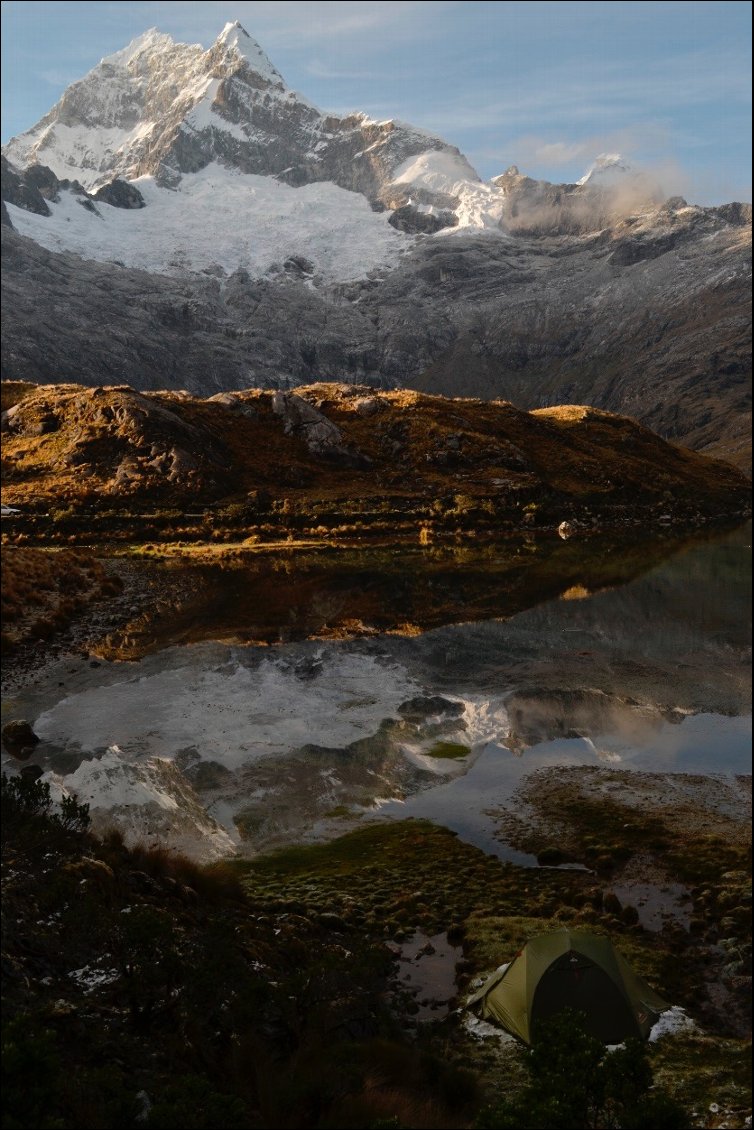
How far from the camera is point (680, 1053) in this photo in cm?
1526

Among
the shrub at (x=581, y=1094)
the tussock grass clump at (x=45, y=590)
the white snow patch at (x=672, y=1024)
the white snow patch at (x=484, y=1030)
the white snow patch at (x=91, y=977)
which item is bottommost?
the white snow patch at (x=672, y=1024)

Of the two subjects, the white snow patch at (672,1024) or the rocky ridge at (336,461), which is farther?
the rocky ridge at (336,461)

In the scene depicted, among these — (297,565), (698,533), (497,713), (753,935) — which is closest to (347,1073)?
(753,935)

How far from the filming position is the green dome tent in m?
15.7

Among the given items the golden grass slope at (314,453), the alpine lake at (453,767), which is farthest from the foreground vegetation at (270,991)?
the golden grass slope at (314,453)

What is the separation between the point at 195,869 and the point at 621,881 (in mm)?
10279

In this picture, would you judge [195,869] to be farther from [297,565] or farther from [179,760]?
[297,565]

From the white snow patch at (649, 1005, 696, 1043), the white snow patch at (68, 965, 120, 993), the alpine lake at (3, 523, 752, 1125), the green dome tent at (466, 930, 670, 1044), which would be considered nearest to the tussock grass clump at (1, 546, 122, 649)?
the alpine lake at (3, 523, 752, 1125)

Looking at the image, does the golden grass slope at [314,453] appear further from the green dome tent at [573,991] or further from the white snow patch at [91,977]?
the green dome tent at [573,991]

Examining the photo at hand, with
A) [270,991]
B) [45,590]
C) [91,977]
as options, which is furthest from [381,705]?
[45,590]

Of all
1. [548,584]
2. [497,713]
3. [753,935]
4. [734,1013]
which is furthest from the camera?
[548,584]

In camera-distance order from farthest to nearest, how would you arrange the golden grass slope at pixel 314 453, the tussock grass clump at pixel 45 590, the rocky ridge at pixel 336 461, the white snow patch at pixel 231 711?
the golden grass slope at pixel 314 453 → the rocky ridge at pixel 336 461 → the tussock grass clump at pixel 45 590 → the white snow patch at pixel 231 711

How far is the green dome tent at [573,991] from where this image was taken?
1571 cm

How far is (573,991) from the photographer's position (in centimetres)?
1600
